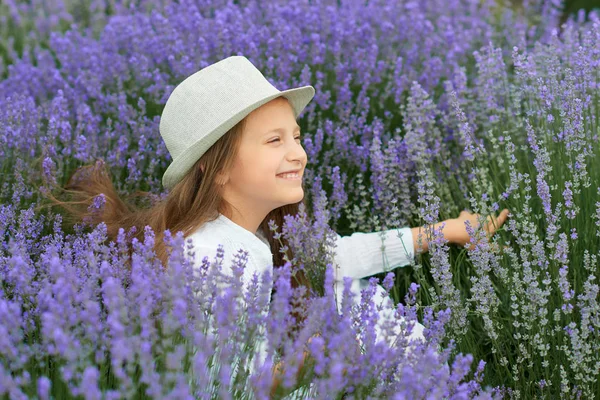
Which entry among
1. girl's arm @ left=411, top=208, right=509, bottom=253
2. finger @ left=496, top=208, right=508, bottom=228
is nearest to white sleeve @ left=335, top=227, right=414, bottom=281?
girl's arm @ left=411, top=208, right=509, bottom=253

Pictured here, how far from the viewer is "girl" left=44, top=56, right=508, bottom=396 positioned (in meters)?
2.58

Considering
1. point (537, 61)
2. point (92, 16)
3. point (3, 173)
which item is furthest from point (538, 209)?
point (92, 16)

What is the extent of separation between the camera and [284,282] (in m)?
1.70

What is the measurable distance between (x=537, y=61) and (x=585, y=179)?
115 centimetres

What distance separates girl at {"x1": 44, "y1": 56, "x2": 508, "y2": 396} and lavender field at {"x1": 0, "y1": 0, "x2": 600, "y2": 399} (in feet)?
0.32

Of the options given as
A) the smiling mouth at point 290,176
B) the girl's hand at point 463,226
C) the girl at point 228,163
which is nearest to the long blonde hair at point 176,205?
the girl at point 228,163

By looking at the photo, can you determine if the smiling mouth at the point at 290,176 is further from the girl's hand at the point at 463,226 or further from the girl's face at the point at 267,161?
the girl's hand at the point at 463,226

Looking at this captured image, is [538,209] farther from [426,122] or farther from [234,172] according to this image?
[234,172]

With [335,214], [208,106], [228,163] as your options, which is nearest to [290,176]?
[228,163]

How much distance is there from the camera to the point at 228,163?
2609 mm

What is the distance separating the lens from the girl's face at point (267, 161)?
8.46 ft

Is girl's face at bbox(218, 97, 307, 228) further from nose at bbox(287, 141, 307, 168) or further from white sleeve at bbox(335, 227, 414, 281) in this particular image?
white sleeve at bbox(335, 227, 414, 281)

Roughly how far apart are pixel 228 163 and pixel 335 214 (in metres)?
0.64

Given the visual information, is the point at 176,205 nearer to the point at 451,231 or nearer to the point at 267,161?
the point at 267,161
